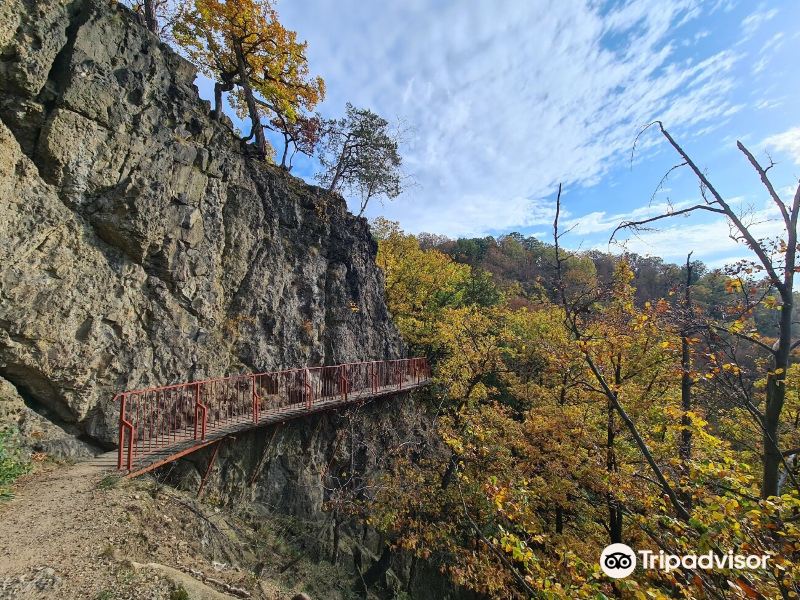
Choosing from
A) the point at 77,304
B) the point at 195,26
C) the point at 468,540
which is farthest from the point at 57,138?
the point at 468,540

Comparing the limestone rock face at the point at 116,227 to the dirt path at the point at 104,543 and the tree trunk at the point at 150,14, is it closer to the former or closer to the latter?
the tree trunk at the point at 150,14

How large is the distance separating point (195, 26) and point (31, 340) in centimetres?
1071

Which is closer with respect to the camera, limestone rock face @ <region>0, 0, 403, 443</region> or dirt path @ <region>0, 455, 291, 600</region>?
dirt path @ <region>0, 455, 291, 600</region>

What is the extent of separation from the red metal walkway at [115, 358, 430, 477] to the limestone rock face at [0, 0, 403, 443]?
502 millimetres

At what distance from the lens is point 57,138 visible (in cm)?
683

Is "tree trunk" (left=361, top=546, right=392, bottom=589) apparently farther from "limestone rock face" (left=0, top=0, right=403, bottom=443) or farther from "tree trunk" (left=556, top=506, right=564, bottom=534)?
"limestone rock face" (left=0, top=0, right=403, bottom=443)

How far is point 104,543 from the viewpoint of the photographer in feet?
13.7

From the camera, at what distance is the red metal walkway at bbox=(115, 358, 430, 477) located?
21.1 ft

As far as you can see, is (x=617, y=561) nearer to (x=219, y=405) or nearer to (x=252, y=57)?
(x=219, y=405)

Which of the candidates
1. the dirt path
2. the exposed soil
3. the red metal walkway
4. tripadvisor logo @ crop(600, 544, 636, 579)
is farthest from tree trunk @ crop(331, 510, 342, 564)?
tripadvisor logo @ crop(600, 544, 636, 579)

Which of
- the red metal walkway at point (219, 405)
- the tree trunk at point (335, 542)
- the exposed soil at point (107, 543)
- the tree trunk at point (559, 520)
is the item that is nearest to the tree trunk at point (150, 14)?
the red metal walkway at point (219, 405)

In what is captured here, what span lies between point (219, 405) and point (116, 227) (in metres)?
4.22

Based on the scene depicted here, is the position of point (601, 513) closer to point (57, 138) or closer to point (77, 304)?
point (77, 304)

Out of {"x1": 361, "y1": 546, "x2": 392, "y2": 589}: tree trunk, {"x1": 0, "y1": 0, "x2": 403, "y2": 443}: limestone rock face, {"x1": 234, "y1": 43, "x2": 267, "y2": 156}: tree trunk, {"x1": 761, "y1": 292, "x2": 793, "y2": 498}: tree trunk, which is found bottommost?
{"x1": 361, "y1": 546, "x2": 392, "y2": 589}: tree trunk
